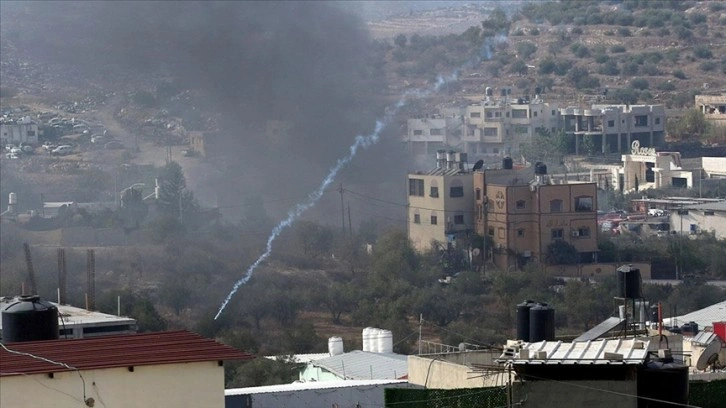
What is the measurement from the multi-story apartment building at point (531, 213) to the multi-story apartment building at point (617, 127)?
21.5m

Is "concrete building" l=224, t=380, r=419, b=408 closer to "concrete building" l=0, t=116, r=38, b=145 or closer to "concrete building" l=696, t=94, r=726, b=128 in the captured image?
"concrete building" l=0, t=116, r=38, b=145

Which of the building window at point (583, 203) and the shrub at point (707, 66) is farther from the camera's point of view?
the shrub at point (707, 66)

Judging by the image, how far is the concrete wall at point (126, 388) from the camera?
11.2m

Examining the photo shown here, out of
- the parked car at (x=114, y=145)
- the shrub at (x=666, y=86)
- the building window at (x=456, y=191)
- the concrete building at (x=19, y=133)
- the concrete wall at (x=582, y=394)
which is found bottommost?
the concrete wall at (x=582, y=394)

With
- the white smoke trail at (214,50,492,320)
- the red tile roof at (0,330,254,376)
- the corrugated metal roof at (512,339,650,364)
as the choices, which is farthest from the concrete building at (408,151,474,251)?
the red tile roof at (0,330,254,376)

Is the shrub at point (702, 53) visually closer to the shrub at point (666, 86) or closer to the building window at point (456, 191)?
the shrub at point (666, 86)

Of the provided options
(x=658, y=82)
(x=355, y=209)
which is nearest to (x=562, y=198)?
(x=355, y=209)

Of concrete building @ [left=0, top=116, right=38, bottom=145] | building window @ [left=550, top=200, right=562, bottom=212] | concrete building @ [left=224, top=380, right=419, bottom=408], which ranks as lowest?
concrete building @ [left=224, top=380, right=419, bottom=408]

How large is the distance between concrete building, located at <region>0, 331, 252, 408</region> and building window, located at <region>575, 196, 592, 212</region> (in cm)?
3721

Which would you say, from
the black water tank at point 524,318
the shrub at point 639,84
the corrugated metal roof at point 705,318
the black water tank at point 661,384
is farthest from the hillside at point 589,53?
the black water tank at point 661,384

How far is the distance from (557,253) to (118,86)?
119 feet

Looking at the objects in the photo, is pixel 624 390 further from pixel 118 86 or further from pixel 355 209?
pixel 118 86

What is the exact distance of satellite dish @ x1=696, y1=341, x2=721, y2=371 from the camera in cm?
1736

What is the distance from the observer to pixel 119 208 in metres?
61.1
